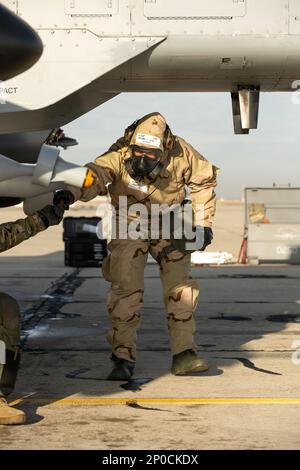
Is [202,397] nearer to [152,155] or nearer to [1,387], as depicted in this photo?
[1,387]

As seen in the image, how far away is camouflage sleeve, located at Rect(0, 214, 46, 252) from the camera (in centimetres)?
459

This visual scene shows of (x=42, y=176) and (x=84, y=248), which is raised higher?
(x=42, y=176)

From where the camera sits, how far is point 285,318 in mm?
9148

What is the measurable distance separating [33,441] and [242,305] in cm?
646

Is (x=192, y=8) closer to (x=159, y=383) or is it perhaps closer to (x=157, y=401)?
(x=159, y=383)

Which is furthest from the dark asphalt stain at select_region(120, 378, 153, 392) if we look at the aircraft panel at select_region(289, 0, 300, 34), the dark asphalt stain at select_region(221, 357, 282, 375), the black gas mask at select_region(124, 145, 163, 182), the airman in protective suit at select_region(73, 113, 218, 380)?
the aircraft panel at select_region(289, 0, 300, 34)

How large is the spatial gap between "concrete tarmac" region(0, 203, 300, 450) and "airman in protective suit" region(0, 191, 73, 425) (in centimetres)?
21

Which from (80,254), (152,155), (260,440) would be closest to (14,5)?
(152,155)

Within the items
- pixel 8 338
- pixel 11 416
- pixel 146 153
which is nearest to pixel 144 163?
pixel 146 153

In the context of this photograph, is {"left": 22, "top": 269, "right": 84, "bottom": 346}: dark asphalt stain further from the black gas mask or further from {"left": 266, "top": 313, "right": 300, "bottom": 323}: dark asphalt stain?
{"left": 266, "top": 313, "right": 300, "bottom": 323}: dark asphalt stain

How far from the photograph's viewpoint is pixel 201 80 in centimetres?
814

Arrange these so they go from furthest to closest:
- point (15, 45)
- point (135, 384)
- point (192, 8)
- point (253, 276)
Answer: point (253, 276) → point (192, 8) → point (135, 384) → point (15, 45)

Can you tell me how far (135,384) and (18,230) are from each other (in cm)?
160

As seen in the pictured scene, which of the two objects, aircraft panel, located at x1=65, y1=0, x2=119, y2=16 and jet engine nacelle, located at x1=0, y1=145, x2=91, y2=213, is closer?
jet engine nacelle, located at x1=0, y1=145, x2=91, y2=213
